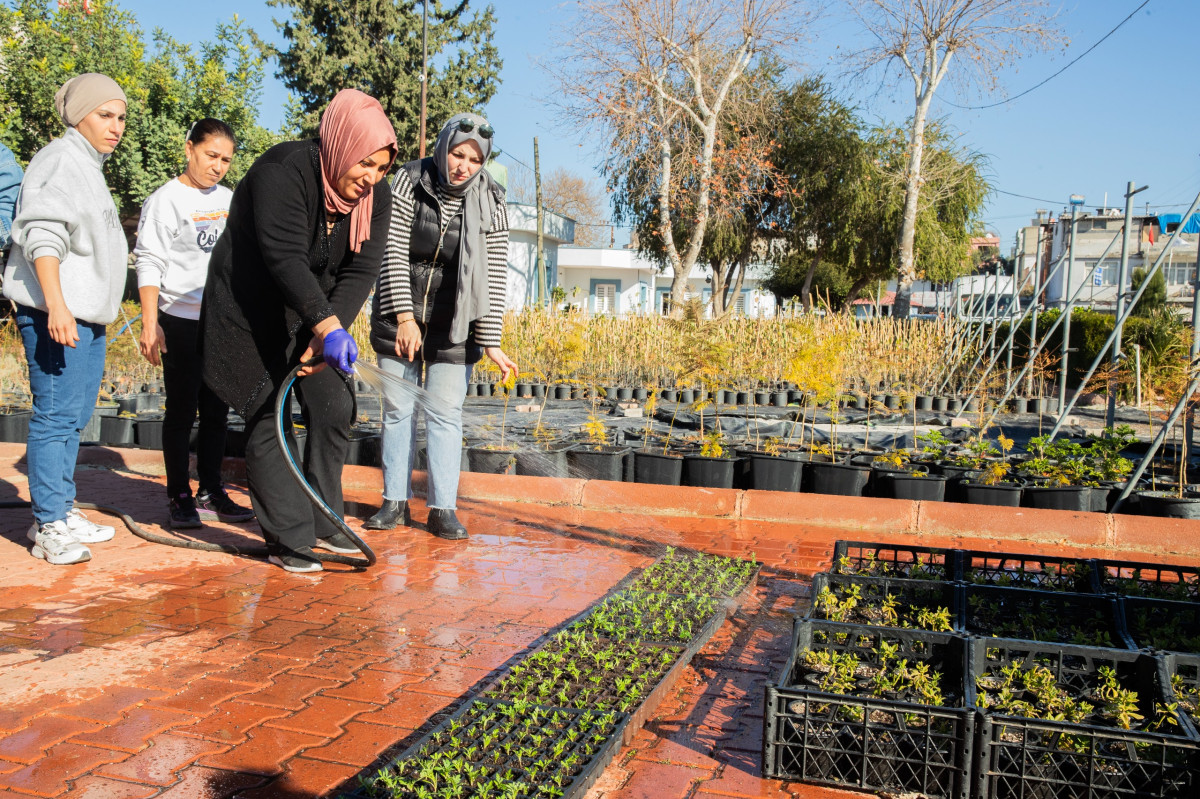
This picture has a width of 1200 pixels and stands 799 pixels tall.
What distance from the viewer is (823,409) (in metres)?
11.8

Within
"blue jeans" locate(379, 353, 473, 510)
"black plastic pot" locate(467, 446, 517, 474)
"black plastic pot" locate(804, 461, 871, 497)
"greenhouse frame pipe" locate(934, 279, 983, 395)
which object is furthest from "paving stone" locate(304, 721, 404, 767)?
"greenhouse frame pipe" locate(934, 279, 983, 395)

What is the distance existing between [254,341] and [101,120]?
3.62 feet

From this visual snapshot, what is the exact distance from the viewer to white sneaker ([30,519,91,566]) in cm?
365

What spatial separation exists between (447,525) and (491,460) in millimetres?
1500

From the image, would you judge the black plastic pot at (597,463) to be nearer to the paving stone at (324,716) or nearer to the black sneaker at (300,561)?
the black sneaker at (300,561)

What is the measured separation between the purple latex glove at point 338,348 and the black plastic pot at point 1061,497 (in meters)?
3.92

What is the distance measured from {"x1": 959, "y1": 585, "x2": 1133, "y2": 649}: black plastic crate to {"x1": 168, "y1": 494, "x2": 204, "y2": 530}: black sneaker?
11.2 feet

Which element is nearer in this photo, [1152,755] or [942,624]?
[1152,755]

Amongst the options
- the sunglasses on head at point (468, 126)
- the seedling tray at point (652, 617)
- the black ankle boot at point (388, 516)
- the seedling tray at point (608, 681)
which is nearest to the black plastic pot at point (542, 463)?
the black ankle boot at point (388, 516)

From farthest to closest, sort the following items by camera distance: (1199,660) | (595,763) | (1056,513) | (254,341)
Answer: (1056,513)
(254,341)
(1199,660)
(595,763)

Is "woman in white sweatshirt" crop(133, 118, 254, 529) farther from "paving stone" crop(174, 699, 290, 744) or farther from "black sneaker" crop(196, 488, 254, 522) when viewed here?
"paving stone" crop(174, 699, 290, 744)

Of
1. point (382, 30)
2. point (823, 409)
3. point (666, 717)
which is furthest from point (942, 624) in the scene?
point (382, 30)

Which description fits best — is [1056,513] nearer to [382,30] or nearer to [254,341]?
[254,341]

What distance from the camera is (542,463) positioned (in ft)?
19.5
